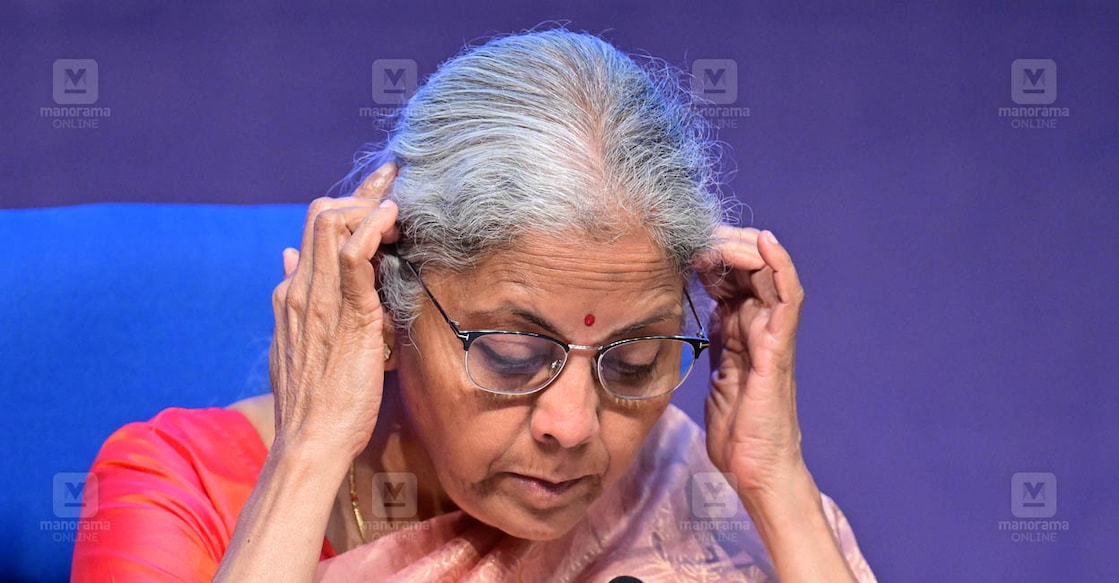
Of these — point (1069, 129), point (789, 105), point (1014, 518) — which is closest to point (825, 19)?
point (789, 105)

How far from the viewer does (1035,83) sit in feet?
9.32

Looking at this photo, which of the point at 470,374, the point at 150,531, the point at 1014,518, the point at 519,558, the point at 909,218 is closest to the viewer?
the point at 470,374

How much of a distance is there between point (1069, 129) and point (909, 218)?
470mm

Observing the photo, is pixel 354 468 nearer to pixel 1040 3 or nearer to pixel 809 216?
pixel 809 216

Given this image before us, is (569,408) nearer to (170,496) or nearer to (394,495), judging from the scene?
(394,495)

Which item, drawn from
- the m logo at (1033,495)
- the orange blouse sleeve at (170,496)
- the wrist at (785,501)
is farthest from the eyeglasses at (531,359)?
the m logo at (1033,495)

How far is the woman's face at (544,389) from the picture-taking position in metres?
1.35

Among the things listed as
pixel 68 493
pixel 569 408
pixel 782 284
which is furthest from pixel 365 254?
pixel 68 493

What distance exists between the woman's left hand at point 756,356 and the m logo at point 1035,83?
152cm

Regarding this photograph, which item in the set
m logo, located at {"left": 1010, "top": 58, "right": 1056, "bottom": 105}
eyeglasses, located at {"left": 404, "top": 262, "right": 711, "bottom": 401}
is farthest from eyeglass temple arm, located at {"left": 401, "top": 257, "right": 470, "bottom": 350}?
m logo, located at {"left": 1010, "top": 58, "right": 1056, "bottom": 105}

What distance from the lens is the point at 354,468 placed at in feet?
5.49

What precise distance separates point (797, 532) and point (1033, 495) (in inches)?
52.6

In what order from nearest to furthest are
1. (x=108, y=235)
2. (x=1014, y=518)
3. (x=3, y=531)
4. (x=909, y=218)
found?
(x=3, y=531) → (x=108, y=235) → (x=1014, y=518) → (x=909, y=218)

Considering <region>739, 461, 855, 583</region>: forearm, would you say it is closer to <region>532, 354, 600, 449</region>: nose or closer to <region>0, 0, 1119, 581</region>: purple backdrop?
<region>532, 354, 600, 449</region>: nose
